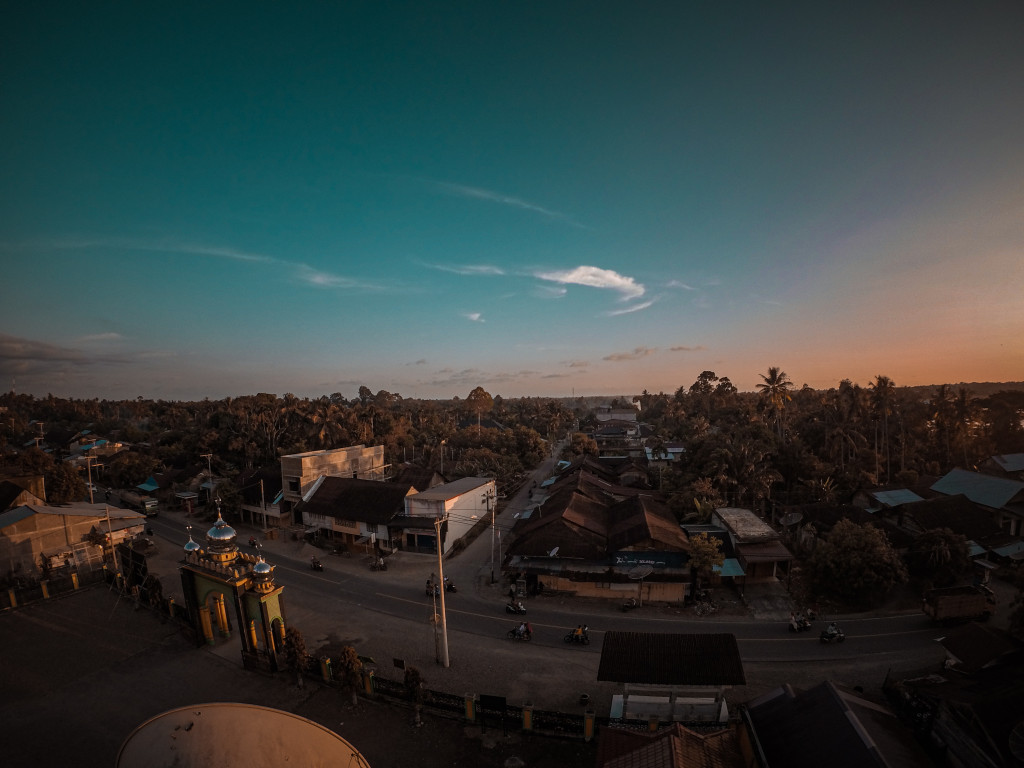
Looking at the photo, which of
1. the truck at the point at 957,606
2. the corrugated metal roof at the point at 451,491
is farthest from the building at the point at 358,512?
the truck at the point at 957,606

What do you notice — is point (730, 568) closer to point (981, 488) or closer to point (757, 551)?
point (757, 551)

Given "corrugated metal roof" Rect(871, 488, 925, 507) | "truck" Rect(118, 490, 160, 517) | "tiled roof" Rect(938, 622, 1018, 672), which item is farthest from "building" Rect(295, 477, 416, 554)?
"corrugated metal roof" Rect(871, 488, 925, 507)

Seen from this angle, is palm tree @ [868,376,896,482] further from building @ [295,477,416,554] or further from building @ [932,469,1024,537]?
building @ [295,477,416,554]

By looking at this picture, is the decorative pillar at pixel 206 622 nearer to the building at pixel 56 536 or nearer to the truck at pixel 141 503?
the building at pixel 56 536

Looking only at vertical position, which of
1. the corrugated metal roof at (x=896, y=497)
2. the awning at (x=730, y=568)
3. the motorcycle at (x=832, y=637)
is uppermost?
the corrugated metal roof at (x=896, y=497)

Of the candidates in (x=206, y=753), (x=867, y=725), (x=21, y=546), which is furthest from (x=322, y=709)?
(x=21, y=546)

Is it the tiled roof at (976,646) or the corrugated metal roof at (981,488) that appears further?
the corrugated metal roof at (981,488)

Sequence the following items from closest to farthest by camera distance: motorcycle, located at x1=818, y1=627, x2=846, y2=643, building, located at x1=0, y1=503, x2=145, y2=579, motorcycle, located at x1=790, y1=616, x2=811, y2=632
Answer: motorcycle, located at x1=818, y1=627, x2=846, y2=643 < motorcycle, located at x1=790, y1=616, x2=811, y2=632 < building, located at x1=0, y1=503, x2=145, y2=579

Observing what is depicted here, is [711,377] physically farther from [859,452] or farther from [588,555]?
[588,555]
